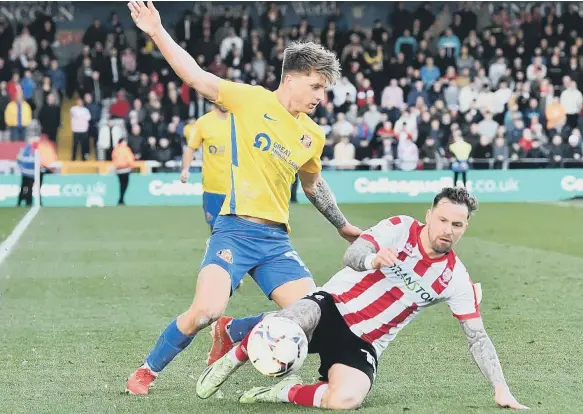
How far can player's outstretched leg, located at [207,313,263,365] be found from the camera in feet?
27.0

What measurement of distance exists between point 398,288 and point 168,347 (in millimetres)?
1430

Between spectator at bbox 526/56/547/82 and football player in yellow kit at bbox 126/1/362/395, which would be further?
spectator at bbox 526/56/547/82

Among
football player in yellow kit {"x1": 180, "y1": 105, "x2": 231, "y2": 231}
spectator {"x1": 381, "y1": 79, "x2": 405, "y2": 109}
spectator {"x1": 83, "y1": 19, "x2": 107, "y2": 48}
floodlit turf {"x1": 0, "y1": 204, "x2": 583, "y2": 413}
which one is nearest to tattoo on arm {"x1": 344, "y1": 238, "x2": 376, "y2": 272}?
floodlit turf {"x1": 0, "y1": 204, "x2": 583, "y2": 413}

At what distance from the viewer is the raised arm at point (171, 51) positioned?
275 inches

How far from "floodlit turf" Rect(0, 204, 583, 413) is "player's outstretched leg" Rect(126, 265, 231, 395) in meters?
0.13

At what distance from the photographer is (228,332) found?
8.27 metres

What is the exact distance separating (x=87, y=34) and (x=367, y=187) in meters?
8.82

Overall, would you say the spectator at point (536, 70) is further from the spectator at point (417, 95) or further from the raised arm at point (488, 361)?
the raised arm at point (488, 361)

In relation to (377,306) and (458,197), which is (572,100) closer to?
(377,306)

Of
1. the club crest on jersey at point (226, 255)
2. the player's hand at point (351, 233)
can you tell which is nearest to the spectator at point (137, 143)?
the player's hand at point (351, 233)

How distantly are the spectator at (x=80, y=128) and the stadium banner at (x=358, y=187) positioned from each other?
1.68m

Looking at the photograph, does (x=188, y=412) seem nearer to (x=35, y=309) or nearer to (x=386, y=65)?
(x=35, y=309)

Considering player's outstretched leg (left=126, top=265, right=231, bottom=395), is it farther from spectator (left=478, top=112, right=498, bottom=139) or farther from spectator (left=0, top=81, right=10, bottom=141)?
spectator (left=478, top=112, right=498, bottom=139)

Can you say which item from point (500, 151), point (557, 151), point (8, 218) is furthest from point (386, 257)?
point (557, 151)
